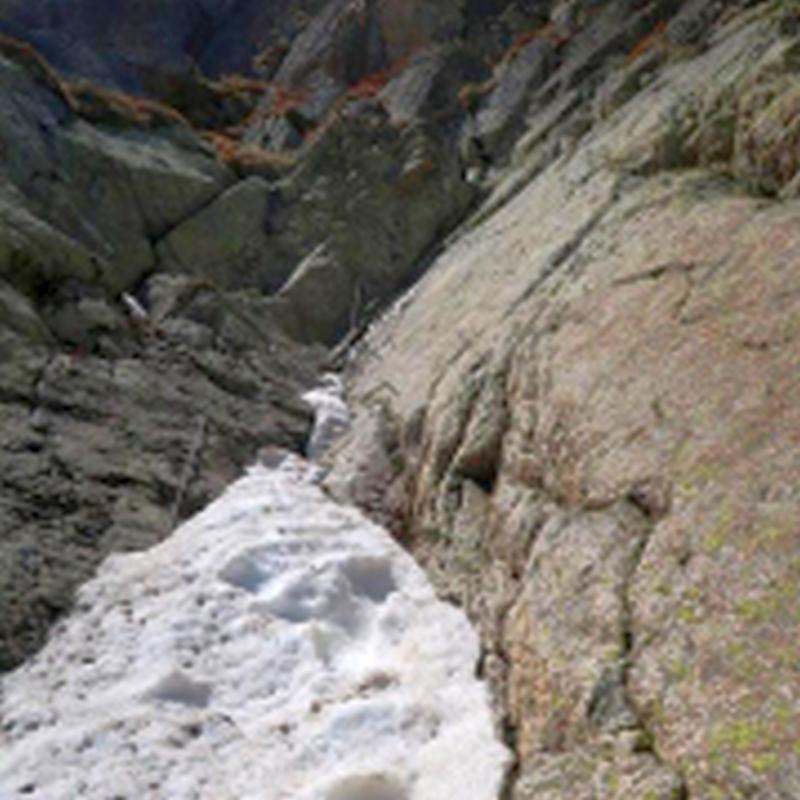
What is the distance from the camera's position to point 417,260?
27016 mm

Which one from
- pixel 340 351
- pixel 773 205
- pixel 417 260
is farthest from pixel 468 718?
pixel 417 260

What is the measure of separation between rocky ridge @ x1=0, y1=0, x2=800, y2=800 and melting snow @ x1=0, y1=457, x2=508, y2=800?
0.48m

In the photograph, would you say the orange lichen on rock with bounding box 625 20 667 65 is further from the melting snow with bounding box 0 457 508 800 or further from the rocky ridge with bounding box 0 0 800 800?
the melting snow with bounding box 0 457 508 800

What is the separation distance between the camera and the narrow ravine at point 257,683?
25.0 ft

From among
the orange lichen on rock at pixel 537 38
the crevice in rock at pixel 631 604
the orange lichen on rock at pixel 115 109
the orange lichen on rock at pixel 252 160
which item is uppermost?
the orange lichen on rock at pixel 537 38

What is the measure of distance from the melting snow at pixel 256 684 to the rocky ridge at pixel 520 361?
1.57 ft

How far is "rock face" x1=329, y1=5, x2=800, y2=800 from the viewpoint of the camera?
18.7ft

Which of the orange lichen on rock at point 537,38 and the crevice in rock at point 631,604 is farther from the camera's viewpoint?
the orange lichen on rock at point 537,38

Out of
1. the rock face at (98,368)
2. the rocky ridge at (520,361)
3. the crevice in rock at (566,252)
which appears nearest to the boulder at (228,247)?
the rocky ridge at (520,361)

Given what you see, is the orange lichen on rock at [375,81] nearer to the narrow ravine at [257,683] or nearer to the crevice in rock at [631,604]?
the narrow ravine at [257,683]

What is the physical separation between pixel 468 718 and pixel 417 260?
20.5m

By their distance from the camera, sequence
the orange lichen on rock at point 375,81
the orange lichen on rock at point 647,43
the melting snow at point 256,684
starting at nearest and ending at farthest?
the melting snow at point 256,684
the orange lichen on rock at point 647,43
the orange lichen on rock at point 375,81

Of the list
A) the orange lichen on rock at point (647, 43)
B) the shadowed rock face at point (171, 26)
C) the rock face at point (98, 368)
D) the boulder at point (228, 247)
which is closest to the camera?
the rock face at point (98, 368)

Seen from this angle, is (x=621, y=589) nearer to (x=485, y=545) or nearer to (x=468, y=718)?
(x=468, y=718)
